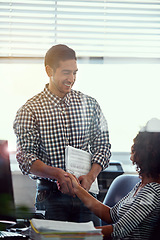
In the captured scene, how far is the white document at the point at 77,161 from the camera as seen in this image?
54.6 inches

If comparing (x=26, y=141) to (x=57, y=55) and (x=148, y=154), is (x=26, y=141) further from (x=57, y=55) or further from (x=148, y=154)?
(x=148, y=154)

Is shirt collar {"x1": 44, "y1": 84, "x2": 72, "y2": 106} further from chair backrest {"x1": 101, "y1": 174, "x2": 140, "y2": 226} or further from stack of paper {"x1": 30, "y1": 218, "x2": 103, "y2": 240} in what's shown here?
stack of paper {"x1": 30, "y1": 218, "x2": 103, "y2": 240}

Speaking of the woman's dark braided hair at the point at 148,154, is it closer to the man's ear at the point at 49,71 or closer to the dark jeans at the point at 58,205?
the dark jeans at the point at 58,205

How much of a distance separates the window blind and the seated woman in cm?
50

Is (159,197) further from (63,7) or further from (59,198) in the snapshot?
(63,7)

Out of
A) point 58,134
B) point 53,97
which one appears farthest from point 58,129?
point 53,97

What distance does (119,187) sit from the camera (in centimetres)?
159

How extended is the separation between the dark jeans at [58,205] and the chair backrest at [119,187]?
255 millimetres

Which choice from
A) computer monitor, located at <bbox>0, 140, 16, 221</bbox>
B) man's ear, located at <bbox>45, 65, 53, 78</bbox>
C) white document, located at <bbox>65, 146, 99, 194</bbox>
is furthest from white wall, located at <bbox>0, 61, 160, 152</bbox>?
computer monitor, located at <bbox>0, 140, 16, 221</bbox>

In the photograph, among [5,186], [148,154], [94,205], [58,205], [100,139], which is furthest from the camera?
[100,139]

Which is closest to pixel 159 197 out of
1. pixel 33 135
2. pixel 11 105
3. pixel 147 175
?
pixel 147 175

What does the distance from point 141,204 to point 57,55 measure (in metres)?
0.80

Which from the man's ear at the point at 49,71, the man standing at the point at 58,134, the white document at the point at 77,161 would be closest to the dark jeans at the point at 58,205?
the man standing at the point at 58,134

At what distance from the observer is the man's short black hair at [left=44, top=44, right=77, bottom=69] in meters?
1.45
